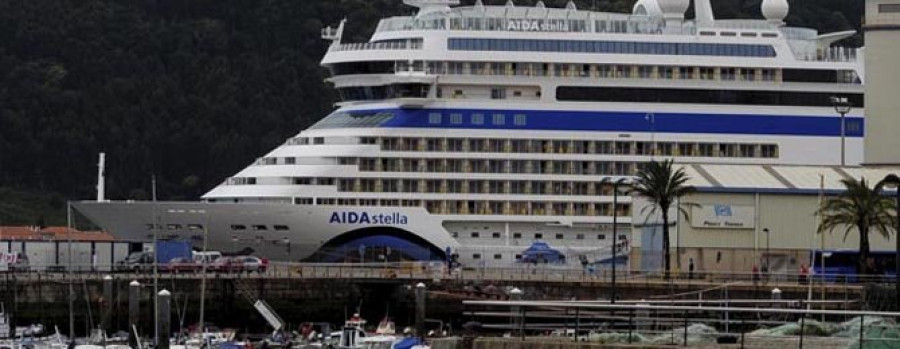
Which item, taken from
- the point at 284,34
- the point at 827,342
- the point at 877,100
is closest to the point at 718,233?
the point at 877,100

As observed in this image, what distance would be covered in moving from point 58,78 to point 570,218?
69.8 meters

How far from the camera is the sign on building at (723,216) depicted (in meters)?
83.1

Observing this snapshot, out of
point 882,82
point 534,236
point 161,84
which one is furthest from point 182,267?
point 161,84

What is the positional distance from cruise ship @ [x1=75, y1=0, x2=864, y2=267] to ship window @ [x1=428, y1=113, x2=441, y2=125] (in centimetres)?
4

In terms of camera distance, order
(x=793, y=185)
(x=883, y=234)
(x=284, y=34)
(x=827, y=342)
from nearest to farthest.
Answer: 1. (x=827, y=342)
2. (x=883, y=234)
3. (x=793, y=185)
4. (x=284, y=34)

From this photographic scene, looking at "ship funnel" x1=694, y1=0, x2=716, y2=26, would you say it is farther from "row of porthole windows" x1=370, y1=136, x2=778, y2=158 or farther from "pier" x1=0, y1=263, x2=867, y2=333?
"pier" x1=0, y1=263, x2=867, y2=333

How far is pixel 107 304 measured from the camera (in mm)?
77688

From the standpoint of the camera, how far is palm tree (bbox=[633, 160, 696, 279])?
82.2m

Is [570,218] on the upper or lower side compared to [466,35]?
lower

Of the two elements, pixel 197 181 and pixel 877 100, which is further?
pixel 197 181

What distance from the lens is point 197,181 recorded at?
155000 millimetres

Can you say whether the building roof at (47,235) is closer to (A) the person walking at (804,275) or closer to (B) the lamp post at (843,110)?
(B) the lamp post at (843,110)

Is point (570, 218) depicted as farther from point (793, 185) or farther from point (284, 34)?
point (284, 34)

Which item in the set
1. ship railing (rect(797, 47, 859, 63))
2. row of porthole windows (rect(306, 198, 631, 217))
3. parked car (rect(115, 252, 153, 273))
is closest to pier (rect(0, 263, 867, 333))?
parked car (rect(115, 252, 153, 273))
